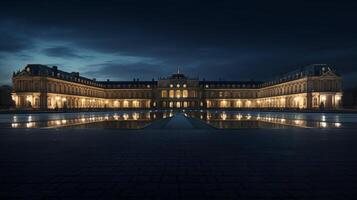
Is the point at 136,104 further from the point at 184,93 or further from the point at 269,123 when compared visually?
the point at 269,123

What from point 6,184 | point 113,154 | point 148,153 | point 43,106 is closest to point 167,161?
point 148,153

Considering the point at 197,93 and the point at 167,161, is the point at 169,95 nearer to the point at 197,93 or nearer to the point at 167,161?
the point at 197,93

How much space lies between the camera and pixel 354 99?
95.9 meters

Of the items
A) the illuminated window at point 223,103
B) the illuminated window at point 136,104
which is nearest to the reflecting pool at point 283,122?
the illuminated window at point 223,103

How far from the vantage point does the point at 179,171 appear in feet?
21.5

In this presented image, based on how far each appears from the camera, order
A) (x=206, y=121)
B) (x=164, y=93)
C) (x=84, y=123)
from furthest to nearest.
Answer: (x=164, y=93)
(x=206, y=121)
(x=84, y=123)

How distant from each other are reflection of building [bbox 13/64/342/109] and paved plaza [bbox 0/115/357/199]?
59.1 meters

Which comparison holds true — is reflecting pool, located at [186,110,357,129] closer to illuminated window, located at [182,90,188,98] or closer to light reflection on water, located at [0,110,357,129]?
light reflection on water, located at [0,110,357,129]

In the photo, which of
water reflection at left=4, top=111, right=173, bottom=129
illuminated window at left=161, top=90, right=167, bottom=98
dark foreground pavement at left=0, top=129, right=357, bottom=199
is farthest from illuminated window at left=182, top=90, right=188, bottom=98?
dark foreground pavement at left=0, top=129, right=357, bottom=199

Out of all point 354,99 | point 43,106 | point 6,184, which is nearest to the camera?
point 6,184

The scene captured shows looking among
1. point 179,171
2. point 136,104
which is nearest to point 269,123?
point 179,171

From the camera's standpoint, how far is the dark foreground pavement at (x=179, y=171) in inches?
200

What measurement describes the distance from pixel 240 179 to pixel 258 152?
3.07 m

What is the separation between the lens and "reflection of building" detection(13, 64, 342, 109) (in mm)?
73812
